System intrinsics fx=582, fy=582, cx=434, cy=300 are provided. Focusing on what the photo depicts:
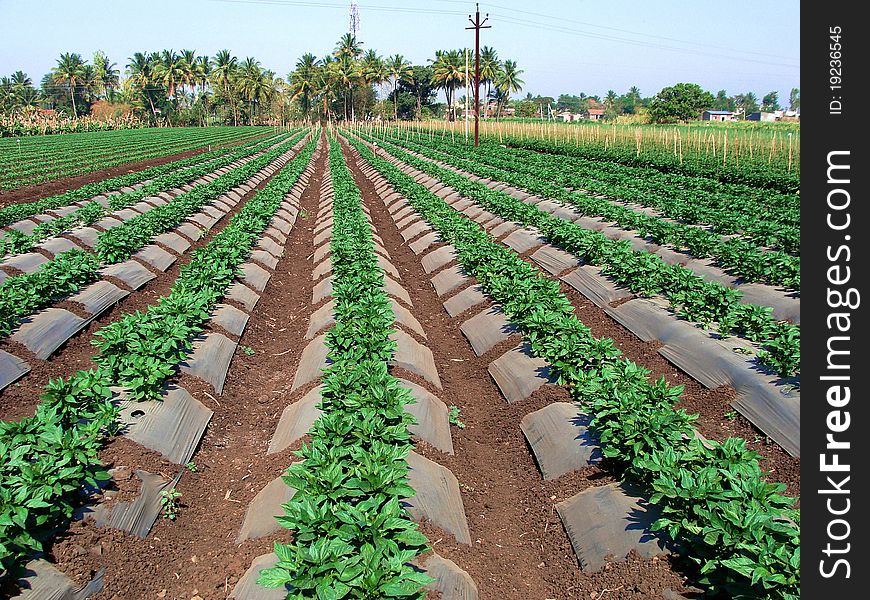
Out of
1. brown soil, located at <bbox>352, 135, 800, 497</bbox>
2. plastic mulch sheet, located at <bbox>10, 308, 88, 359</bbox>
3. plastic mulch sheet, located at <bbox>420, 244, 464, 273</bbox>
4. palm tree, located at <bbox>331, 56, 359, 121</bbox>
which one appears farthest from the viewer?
palm tree, located at <bbox>331, 56, 359, 121</bbox>

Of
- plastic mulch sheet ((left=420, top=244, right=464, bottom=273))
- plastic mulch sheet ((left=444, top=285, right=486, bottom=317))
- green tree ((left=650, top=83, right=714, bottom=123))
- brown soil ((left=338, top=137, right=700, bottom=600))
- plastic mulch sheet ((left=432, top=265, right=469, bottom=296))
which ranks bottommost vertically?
brown soil ((left=338, top=137, right=700, bottom=600))

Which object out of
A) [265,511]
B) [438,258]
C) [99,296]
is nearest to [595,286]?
[438,258]

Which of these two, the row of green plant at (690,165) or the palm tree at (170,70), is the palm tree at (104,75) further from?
the row of green plant at (690,165)

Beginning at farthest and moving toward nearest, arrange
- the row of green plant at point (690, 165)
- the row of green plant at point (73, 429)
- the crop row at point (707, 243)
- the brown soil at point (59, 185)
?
the brown soil at point (59, 185) < the row of green plant at point (690, 165) < the crop row at point (707, 243) < the row of green plant at point (73, 429)

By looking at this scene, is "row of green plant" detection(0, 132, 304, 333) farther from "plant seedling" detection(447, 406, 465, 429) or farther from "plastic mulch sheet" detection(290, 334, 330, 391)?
"plant seedling" detection(447, 406, 465, 429)

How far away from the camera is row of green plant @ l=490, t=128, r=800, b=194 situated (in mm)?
19562

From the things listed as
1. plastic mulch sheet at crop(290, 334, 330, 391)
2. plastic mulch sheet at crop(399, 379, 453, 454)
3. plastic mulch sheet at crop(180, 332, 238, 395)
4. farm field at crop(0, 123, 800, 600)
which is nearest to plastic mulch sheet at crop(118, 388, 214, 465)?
farm field at crop(0, 123, 800, 600)

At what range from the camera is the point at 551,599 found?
4105 millimetres

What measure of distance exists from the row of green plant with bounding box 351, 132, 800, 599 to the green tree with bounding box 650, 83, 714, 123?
64.0m

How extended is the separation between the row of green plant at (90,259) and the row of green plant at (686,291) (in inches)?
337

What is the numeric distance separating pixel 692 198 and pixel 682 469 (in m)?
13.5

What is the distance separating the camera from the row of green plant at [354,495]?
3205mm

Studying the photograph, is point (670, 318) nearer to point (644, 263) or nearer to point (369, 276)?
point (644, 263)

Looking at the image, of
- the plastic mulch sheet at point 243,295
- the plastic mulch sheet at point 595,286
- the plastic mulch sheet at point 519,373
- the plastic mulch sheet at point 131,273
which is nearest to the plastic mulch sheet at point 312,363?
the plastic mulch sheet at point 519,373
